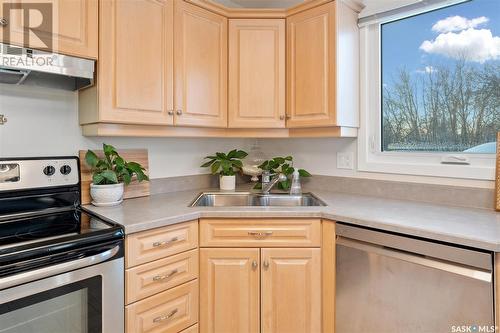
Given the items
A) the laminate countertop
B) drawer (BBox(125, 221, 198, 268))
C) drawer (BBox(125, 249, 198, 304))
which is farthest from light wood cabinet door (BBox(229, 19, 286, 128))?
drawer (BBox(125, 249, 198, 304))

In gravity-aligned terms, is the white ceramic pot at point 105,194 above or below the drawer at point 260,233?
above

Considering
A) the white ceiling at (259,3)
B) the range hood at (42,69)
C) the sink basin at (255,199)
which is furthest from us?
the white ceiling at (259,3)

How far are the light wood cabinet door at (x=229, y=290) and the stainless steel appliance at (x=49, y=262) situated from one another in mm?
432

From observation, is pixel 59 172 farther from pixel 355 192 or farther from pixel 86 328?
pixel 355 192

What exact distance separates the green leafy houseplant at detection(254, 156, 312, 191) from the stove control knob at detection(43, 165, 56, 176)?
125 centimetres

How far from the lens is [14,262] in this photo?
0.97m

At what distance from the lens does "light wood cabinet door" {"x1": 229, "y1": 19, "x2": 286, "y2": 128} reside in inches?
79.1

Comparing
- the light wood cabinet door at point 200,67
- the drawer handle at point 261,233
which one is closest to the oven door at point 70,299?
the drawer handle at point 261,233

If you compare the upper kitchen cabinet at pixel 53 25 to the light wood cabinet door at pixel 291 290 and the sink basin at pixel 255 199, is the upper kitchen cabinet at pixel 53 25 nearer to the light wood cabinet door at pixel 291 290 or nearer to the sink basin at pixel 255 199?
the sink basin at pixel 255 199

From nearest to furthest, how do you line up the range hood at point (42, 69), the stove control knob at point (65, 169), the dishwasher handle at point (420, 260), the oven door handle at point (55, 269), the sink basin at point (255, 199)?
the oven door handle at point (55, 269), the dishwasher handle at point (420, 260), the range hood at point (42, 69), the stove control knob at point (65, 169), the sink basin at point (255, 199)

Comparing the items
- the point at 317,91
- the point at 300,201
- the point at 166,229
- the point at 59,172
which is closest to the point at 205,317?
the point at 166,229

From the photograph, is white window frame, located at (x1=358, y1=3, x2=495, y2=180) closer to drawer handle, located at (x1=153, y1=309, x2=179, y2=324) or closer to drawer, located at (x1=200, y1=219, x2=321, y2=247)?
drawer, located at (x1=200, y1=219, x2=321, y2=247)

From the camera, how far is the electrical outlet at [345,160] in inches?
81.6

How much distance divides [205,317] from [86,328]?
0.57m
